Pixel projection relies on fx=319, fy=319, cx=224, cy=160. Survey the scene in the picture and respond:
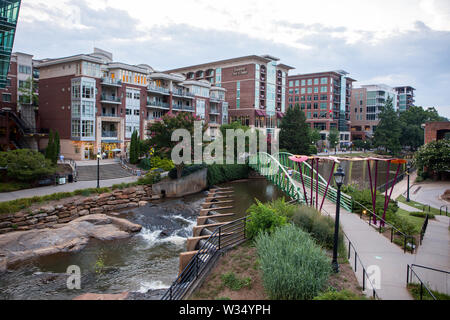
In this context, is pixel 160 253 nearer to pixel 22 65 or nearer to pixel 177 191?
pixel 177 191

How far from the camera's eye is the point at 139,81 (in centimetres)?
4722

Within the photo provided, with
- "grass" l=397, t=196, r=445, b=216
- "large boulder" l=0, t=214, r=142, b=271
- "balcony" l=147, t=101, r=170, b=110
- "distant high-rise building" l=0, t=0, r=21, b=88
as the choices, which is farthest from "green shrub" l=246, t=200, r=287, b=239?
"balcony" l=147, t=101, r=170, b=110

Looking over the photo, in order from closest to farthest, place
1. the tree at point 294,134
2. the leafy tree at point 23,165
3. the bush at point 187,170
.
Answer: the leafy tree at point 23,165 < the bush at point 187,170 < the tree at point 294,134

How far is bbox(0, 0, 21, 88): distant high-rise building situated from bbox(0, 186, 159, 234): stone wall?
16.2 metres

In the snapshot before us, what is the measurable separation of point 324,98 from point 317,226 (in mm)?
83799

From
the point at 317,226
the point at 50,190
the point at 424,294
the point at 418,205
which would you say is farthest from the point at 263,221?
the point at 50,190

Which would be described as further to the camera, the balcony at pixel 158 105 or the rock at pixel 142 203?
the balcony at pixel 158 105

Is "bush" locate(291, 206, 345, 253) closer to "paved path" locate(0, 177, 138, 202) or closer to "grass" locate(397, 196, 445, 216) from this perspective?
Answer: "grass" locate(397, 196, 445, 216)

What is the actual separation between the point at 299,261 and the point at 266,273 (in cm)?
95

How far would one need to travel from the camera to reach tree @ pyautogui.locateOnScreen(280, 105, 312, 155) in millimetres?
56125

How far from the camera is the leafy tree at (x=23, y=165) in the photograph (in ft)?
81.6

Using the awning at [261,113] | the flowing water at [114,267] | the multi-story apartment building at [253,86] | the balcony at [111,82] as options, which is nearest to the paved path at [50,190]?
the flowing water at [114,267]

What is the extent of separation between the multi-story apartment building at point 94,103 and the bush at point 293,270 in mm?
36036

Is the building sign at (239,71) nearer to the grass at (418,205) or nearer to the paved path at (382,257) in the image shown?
the grass at (418,205)
